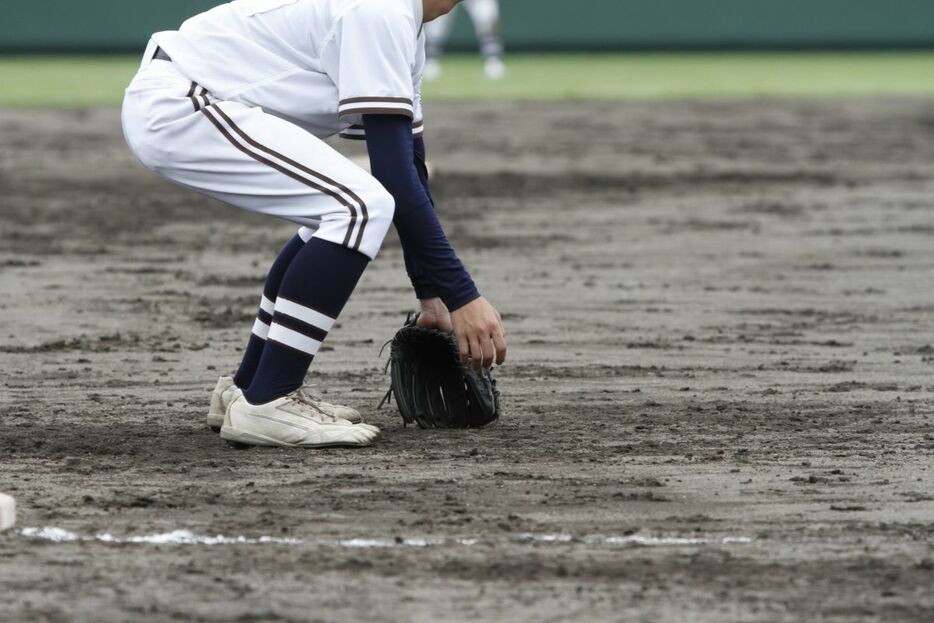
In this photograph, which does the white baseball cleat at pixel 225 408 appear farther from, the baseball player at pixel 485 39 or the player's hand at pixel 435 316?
the baseball player at pixel 485 39

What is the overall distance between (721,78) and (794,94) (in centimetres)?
277

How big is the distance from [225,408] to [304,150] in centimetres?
84

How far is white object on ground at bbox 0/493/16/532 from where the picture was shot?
3.54 meters

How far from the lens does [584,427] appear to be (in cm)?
480

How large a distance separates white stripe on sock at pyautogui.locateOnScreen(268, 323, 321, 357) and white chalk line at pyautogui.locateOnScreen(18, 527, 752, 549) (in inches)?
36.9

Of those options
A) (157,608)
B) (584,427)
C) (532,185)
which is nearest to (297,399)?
(584,427)

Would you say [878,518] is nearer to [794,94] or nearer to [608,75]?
[794,94]

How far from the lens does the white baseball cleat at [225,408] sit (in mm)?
4691

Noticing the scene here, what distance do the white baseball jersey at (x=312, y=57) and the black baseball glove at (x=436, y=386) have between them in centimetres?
65

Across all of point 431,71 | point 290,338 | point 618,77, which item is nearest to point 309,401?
point 290,338

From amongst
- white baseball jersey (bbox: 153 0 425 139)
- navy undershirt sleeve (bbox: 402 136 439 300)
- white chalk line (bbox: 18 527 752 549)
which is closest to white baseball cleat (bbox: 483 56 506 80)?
navy undershirt sleeve (bbox: 402 136 439 300)

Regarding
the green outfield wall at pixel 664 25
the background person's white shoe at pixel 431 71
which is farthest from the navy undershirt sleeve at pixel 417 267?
the green outfield wall at pixel 664 25

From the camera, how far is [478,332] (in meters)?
4.35

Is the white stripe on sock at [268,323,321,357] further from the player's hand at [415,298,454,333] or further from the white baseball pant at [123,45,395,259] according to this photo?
the player's hand at [415,298,454,333]
